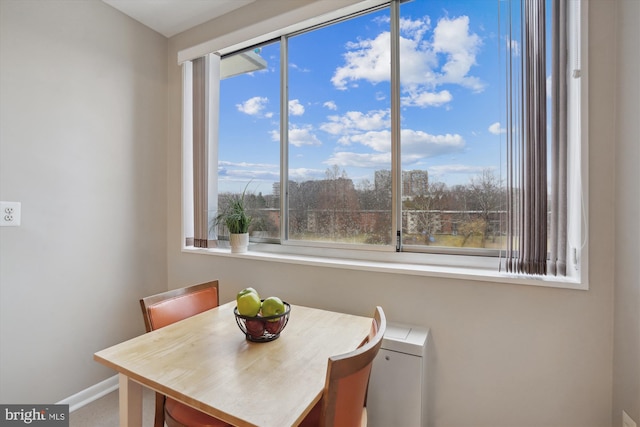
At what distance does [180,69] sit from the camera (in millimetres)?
2461

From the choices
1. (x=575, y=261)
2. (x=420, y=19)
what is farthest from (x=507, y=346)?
(x=420, y=19)

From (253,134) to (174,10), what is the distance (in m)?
1.03

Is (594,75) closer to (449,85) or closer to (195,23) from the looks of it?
(449,85)

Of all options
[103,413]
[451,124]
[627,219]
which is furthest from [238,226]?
[627,219]

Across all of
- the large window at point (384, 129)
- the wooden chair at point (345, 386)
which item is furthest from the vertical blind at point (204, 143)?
the wooden chair at point (345, 386)

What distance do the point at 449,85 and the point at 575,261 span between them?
3.60ft

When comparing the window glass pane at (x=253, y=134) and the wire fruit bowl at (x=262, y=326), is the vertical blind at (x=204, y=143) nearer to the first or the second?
the window glass pane at (x=253, y=134)

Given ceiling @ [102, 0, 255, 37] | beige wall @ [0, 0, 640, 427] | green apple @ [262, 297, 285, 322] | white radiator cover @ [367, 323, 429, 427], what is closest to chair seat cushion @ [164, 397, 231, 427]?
green apple @ [262, 297, 285, 322]

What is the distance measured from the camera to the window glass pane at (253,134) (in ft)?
7.41

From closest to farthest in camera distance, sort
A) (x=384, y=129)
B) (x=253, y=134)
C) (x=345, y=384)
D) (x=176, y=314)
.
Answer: (x=345, y=384), (x=176, y=314), (x=384, y=129), (x=253, y=134)

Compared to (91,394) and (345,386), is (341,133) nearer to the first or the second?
(345,386)

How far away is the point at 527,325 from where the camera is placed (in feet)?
4.43

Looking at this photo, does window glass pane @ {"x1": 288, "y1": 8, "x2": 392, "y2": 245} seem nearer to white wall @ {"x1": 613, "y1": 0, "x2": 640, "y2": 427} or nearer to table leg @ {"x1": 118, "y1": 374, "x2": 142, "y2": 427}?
white wall @ {"x1": 613, "y1": 0, "x2": 640, "y2": 427}

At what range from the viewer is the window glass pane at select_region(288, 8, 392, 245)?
6.17 ft
